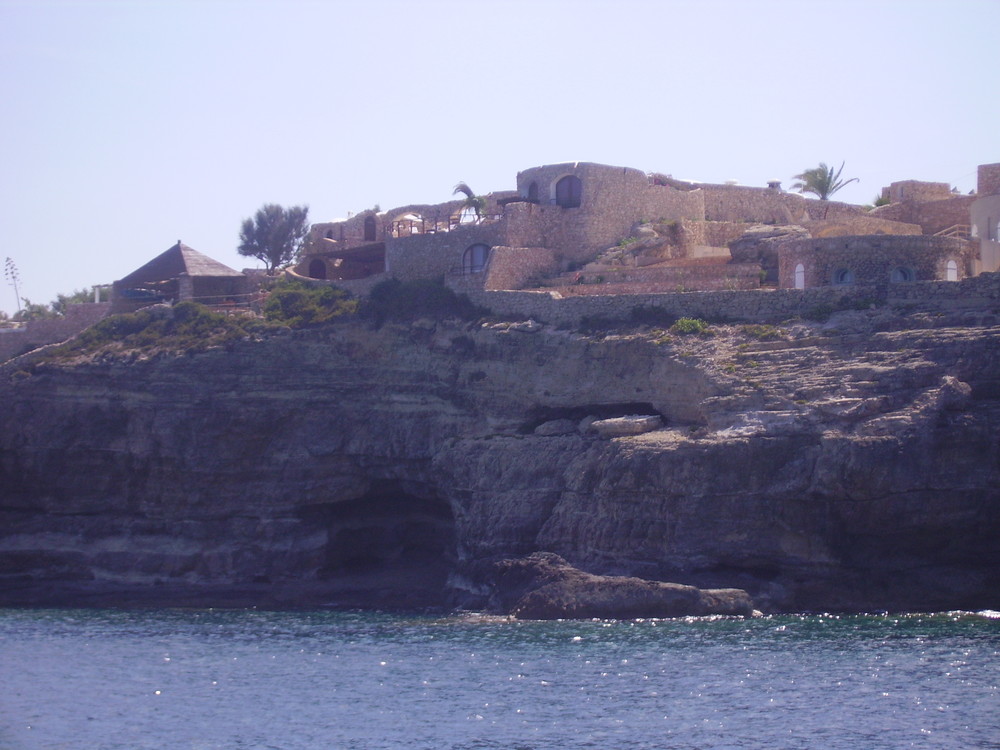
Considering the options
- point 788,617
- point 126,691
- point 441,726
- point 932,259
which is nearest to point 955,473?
point 788,617

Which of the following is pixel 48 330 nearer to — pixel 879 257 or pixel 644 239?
pixel 644 239

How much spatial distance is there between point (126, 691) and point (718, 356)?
17.8 metres

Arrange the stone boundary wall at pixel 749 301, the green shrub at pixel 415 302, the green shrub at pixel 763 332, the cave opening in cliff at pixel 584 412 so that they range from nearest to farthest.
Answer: the stone boundary wall at pixel 749 301
the green shrub at pixel 763 332
the cave opening in cliff at pixel 584 412
the green shrub at pixel 415 302

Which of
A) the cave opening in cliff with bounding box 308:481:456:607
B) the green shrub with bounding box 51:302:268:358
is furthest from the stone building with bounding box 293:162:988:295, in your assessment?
the cave opening in cliff with bounding box 308:481:456:607

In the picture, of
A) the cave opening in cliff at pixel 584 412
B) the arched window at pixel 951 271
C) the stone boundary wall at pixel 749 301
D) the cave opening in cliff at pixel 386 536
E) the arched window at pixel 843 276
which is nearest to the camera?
the stone boundary wall at pixel 749 301

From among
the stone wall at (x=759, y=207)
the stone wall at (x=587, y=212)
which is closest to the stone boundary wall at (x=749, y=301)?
the stone wall at (x=587, y=212)

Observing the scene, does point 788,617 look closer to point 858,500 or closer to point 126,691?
point 858,500

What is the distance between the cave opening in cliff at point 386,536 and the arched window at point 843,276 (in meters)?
13.5

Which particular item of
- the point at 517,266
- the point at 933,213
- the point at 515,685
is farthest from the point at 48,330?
the point at 933,213

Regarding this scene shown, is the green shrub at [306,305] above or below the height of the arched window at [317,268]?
below

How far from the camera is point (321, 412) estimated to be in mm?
45344

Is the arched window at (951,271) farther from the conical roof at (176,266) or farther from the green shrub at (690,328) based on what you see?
the conical roof at (176,266)

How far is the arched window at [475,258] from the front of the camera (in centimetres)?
4847

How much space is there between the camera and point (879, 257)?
40.8 metres
